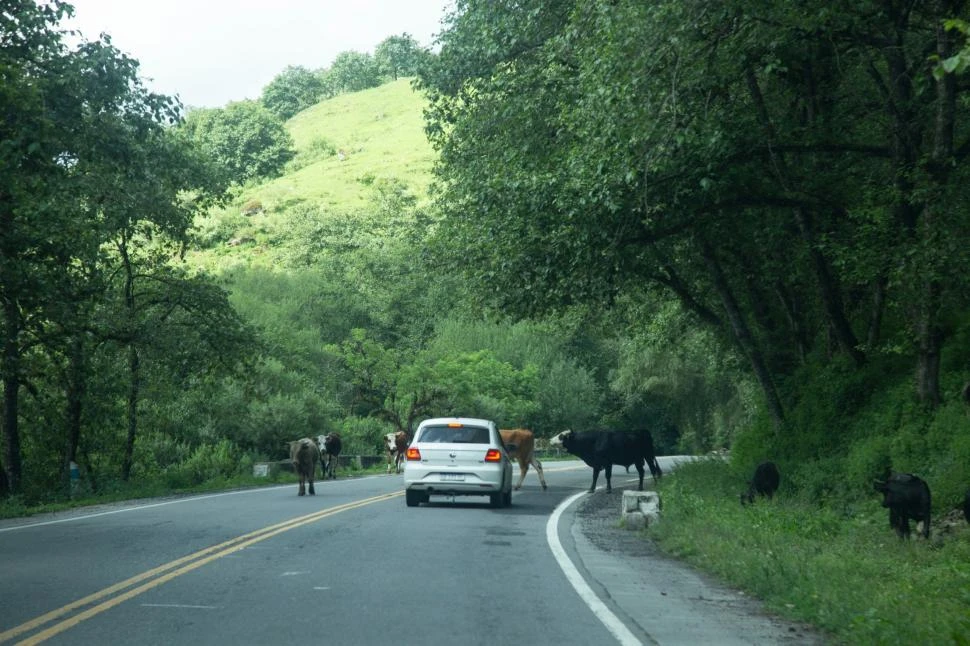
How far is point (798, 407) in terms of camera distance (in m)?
26.5

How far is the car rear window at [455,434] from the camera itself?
23.6 meters

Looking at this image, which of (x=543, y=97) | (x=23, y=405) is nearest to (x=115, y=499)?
(x=23, y=405)

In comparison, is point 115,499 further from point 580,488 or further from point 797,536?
point 797,536

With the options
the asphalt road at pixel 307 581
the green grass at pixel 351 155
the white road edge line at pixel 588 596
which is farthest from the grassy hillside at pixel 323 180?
the white road edge line at pixel 588 596

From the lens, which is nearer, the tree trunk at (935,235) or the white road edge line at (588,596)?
the white road edge line at (588,596)

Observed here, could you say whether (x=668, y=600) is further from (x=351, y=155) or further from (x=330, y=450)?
(x=351, y=155)

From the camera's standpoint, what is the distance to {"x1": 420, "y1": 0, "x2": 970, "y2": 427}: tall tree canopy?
1791cm

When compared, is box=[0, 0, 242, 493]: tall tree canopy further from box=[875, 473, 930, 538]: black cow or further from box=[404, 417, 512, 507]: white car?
box=[875, 473, 930, 538]: black cow

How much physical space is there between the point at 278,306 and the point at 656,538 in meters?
59.3

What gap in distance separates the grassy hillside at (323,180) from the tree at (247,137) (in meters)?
2.49

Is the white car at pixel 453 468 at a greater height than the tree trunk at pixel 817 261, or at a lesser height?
lesser

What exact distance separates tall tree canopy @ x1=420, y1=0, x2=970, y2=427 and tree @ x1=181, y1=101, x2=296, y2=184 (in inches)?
4576

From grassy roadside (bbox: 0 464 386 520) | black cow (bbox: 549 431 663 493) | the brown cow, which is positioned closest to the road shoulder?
black cow (bbox: 549 431 663 493)

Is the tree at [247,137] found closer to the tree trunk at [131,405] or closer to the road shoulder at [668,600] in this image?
the tree trunk at [131,405]
